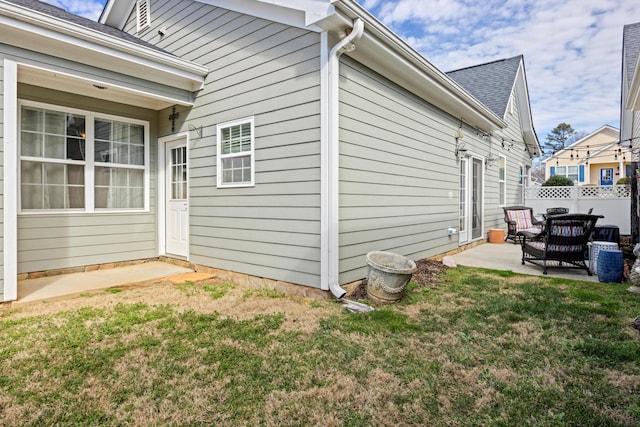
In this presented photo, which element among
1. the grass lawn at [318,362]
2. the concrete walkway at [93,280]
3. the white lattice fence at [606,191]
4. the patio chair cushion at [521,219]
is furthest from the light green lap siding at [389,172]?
the white lattice fence at [606,191]

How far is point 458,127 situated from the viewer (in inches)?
298

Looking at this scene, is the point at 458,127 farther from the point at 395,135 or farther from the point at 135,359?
the point at 135,359

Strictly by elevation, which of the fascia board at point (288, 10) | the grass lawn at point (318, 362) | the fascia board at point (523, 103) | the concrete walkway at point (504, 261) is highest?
the fascia board at point (523, 103)

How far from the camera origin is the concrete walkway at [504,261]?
5500 mm

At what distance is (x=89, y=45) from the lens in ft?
13.8

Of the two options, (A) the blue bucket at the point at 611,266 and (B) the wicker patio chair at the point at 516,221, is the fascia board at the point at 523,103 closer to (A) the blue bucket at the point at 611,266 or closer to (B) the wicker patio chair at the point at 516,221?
(B) the wicker patio chair at the point at 516,221

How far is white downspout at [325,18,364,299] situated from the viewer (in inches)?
152

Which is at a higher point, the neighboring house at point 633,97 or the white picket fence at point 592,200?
the neighboring house at point 633,97

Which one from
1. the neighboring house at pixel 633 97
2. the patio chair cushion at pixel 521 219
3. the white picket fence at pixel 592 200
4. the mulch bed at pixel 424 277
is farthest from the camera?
the white picket fence at pixel 592 200

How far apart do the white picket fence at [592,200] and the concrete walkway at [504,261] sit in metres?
4.77

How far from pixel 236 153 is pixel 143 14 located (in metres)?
4.29

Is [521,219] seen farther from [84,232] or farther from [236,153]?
[84,232]

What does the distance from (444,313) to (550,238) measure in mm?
3003

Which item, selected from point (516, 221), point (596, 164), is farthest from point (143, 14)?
point (596, 164)
